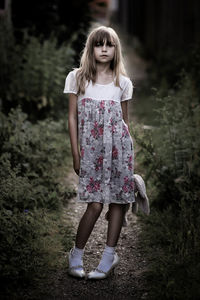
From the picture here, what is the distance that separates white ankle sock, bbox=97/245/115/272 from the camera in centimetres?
324

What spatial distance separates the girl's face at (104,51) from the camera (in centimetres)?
311

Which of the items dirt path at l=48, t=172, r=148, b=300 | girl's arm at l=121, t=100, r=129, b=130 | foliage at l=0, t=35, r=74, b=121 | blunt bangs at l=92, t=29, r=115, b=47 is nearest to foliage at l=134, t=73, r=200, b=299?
dirt path at l=48, t=172, r=148, b=300

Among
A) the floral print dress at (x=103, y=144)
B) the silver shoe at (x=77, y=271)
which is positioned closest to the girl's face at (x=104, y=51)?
the floral print dress at (x=103, y=144)

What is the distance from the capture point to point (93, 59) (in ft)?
10.4

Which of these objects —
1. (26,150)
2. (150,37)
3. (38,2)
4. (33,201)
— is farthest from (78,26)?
(150,37)

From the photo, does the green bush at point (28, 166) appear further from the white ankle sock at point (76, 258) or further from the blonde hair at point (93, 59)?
the blonde hair at point (93, 59)

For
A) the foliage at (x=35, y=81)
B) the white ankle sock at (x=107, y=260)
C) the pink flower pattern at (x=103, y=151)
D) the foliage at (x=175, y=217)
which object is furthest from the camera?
the foliage at (x=35, y=81)

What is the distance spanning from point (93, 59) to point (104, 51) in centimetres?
10

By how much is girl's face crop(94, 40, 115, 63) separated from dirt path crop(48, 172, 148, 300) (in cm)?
155

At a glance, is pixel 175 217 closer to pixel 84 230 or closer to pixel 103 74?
pixel 84 230

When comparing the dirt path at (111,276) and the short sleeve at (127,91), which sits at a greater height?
the short sleeve at (127,91)

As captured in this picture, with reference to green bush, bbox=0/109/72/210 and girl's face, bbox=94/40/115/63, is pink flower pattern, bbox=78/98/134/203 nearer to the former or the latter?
girl's face, bbox=94/40/115/63

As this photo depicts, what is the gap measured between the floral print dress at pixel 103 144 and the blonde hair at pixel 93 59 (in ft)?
0.14

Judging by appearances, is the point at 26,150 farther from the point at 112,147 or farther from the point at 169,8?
the point at 169,8
